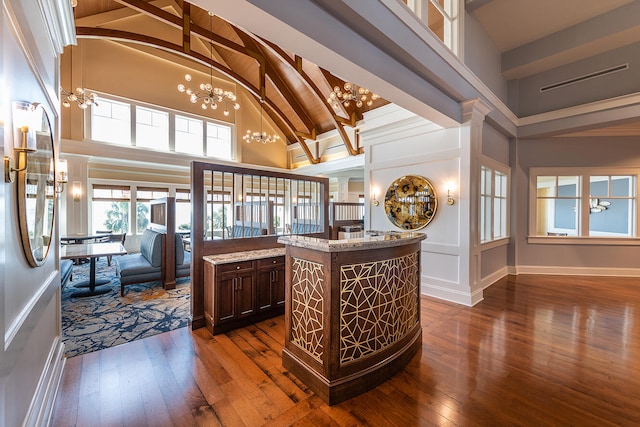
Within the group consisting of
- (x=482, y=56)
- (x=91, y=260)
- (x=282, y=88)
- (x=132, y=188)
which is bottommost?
(x=91, y=260)

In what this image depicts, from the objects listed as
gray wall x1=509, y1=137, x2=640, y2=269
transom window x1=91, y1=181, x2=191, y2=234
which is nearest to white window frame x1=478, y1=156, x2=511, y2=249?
gray wall x1=509, y1=137, x2=640, y2=269

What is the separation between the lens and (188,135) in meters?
9.73

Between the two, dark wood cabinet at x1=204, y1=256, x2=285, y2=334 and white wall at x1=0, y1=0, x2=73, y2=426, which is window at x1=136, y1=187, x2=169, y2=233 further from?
white wall at x1=0, y1=0, x2=73, y2=426

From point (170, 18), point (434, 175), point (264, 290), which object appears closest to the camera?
point (264, 290)

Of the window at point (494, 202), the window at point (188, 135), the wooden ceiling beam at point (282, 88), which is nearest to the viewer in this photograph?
the window at point (494, 202)

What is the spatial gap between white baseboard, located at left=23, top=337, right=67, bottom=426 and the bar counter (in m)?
A: 1.60

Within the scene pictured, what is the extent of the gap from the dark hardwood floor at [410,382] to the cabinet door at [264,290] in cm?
23

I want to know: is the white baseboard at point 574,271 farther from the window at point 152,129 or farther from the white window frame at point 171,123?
the window at point 152,129

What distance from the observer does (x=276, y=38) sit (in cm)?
207

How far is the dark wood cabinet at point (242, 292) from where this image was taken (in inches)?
118

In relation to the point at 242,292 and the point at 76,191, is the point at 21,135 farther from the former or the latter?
the point at 76,191

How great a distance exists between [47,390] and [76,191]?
8.04 m

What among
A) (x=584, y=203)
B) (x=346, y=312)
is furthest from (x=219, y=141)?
(x=584, y=203)

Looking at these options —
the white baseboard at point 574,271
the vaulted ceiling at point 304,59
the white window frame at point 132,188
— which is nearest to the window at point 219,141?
the white window frame at point 132,188
